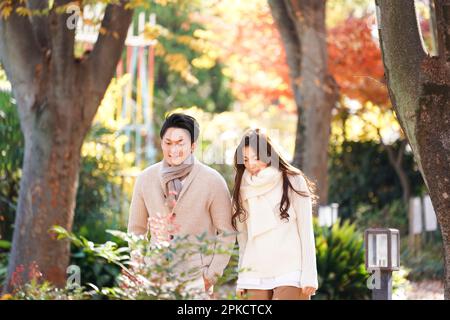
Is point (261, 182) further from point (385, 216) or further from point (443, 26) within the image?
point (385, 216)

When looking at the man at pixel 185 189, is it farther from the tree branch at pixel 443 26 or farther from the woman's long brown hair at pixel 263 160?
the tree branch at pixel 443 26

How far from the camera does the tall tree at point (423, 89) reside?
6809 millimetres

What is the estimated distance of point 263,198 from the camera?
625 cm

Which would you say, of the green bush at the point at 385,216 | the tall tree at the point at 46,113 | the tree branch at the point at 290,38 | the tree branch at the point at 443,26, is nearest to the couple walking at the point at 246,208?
the tree branch at the point at 443,26

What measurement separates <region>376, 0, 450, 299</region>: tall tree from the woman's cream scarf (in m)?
1.18

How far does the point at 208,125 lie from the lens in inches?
1198

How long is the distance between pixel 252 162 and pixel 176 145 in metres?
0.48

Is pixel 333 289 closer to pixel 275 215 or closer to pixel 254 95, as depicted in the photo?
pixel 275 215

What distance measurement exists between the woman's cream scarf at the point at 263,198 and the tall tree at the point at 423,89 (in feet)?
3.86

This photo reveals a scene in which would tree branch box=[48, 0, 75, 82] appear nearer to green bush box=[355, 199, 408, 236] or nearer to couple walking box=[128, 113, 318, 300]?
couple walking box=[128, 113, 318, 300]

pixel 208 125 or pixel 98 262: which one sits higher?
pixel 208 125
